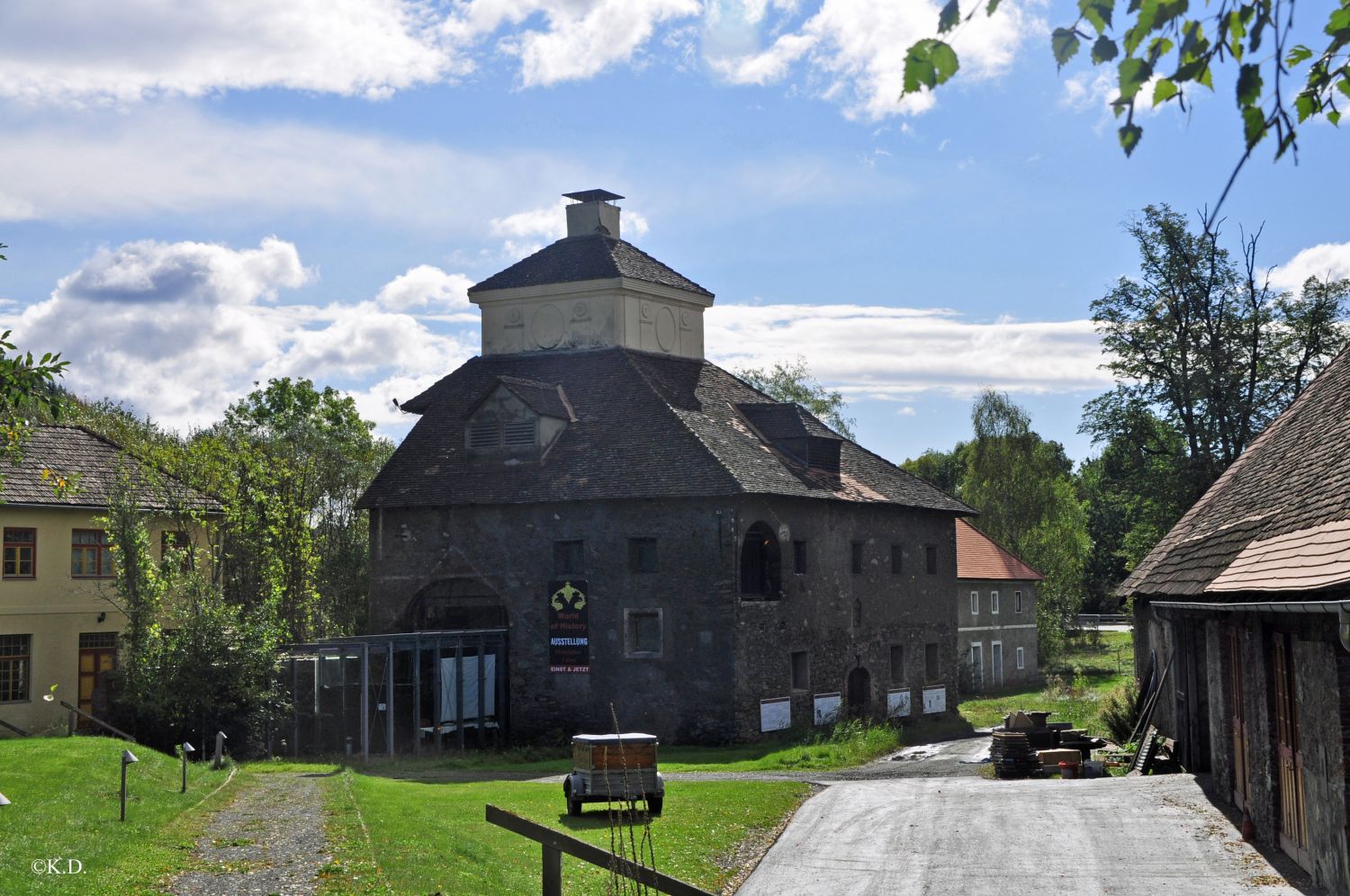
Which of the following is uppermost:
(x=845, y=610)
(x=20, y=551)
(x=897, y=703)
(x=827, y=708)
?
(x=20, y=551)

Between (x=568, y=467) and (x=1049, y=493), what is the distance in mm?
42318

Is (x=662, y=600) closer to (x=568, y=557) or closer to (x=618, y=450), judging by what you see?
(x=568, y=557)

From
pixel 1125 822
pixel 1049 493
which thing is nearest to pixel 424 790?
pixel 1125 822

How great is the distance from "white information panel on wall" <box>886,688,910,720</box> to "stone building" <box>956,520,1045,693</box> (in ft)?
49.7

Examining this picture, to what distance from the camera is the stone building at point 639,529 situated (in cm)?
3678

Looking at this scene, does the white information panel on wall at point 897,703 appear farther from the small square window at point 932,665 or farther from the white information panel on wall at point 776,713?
the white information panel on wall at point 776,713

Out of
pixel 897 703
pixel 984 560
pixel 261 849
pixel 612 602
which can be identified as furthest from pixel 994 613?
pixel 261 849

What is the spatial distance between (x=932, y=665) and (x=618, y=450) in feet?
45.9

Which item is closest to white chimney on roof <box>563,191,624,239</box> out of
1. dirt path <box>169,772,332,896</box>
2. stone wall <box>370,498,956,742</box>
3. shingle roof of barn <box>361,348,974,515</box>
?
shingle roof of barn <box>361,348,974,515</box>

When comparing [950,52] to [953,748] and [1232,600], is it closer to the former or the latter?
[1232,600]

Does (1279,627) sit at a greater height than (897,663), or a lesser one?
greater

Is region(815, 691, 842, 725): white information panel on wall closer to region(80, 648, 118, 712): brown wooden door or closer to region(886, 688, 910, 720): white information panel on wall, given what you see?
region(886, 688, 910, 720): white information panel on wall

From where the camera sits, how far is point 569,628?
123 feet

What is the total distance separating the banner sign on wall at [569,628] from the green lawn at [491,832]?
10.6 meters
